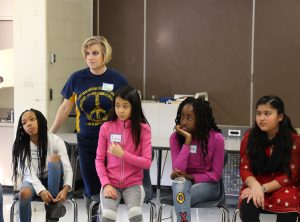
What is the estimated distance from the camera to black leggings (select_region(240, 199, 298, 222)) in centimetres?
272

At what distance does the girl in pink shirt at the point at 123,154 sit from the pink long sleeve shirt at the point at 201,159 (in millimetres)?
192

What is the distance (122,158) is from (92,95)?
1.54 feet

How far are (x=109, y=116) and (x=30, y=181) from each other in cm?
61

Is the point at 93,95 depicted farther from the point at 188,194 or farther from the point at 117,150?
the point at 188,194

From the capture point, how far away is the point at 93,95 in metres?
3.17

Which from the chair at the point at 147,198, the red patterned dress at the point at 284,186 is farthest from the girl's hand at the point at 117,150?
the red patterned dress at the point at 284,186

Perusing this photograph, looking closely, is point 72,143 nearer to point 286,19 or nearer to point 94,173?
point 94,173

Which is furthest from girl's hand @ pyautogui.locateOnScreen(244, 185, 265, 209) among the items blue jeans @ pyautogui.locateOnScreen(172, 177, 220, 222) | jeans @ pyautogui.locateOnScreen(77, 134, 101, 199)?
jeans @ pyautogui.locateOnScreen(77, 134, 101, 199)

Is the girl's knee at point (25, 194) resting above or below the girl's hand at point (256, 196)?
below

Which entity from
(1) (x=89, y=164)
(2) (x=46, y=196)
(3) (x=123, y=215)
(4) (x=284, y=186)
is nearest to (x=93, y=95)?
(1) (x=89, y=164)

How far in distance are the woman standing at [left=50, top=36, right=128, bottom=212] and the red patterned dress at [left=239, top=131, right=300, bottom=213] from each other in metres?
0.91

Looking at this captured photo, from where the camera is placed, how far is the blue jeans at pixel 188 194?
2926 millimetres

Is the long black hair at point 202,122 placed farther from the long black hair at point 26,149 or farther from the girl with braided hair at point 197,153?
the long black hair at point 26,149

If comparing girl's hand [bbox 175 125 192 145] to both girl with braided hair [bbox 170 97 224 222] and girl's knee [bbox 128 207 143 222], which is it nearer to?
girl with braided hair [bbox 170 97 224 222]
